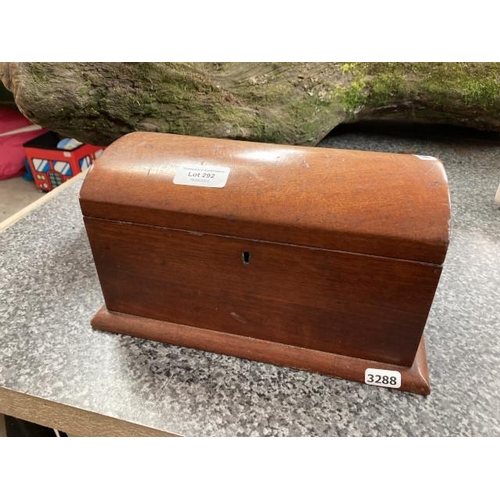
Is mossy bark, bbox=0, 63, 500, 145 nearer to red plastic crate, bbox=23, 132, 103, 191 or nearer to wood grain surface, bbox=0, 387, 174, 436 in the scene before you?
wood grain surface, bbox=0, 387, 174, 436

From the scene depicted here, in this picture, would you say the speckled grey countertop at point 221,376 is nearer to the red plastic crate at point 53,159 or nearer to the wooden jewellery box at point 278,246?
the wooden jewellery box at point 278,246

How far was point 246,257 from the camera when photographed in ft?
2.46

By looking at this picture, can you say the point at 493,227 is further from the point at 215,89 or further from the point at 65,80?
the point at 65,80

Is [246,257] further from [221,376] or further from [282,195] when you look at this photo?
[221,376]

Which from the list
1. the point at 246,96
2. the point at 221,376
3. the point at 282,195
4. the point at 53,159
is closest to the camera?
the point at 282,195

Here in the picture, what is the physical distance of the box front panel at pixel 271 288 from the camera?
71 cm

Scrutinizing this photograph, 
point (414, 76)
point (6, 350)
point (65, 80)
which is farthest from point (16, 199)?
point (414, 76)

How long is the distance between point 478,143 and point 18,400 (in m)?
1.84

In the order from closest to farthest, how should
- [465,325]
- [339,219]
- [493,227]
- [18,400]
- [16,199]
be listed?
[339,219] < [18,400] < [465,325] < [493,227] < [16,199]

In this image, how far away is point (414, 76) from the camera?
1599 mm

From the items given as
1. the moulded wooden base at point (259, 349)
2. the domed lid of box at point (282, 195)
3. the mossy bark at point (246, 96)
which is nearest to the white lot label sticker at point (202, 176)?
the domed lid of box at point (282, 195)

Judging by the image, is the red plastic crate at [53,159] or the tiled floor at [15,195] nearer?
the red plastic crate at [53,159]

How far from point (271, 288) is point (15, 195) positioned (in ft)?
7.22

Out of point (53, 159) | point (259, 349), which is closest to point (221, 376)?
point (259, 349)
